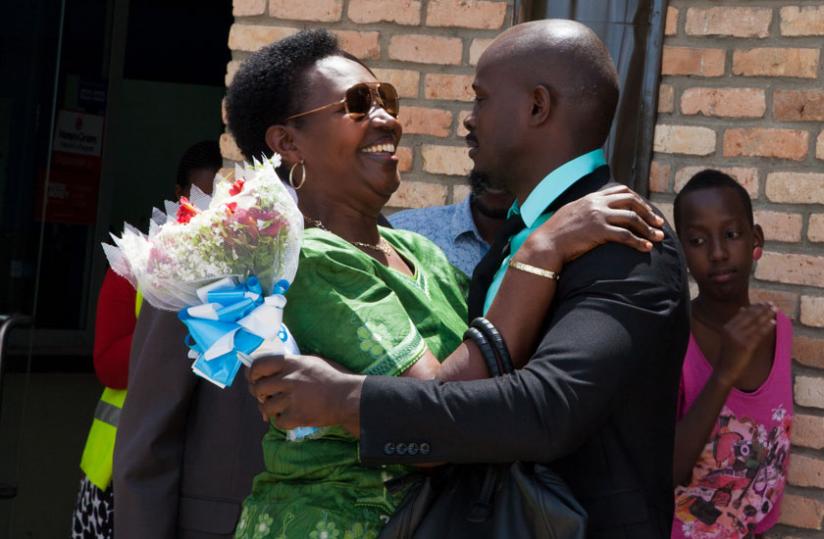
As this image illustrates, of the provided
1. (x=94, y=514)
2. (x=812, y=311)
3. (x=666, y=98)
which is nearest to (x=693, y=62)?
(x=666, y=98)

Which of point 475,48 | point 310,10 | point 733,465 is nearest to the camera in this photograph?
point 733,465

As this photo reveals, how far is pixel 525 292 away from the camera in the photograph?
2357 mm

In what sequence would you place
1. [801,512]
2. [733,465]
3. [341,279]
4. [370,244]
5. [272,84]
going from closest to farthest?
[341,279] → [370,244] → [272,84] → [733,465] → [801,512]

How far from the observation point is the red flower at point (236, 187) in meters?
2.36

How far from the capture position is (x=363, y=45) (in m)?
4.43

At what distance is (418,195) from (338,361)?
6.63ft

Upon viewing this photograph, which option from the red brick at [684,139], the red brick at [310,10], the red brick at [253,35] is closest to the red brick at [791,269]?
the red brick at [684,139]

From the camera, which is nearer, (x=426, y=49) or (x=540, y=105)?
(x=540, y=105)

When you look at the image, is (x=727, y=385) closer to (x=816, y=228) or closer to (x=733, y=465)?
(x=733, y=465)

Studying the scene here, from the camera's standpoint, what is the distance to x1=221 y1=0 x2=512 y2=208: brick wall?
435 centimetres

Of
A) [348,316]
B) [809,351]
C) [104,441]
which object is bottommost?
[104,441]

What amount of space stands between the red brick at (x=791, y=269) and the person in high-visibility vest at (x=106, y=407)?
2.06m

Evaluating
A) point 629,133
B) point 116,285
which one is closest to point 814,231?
point 629,133

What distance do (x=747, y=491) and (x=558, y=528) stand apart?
1.62m
